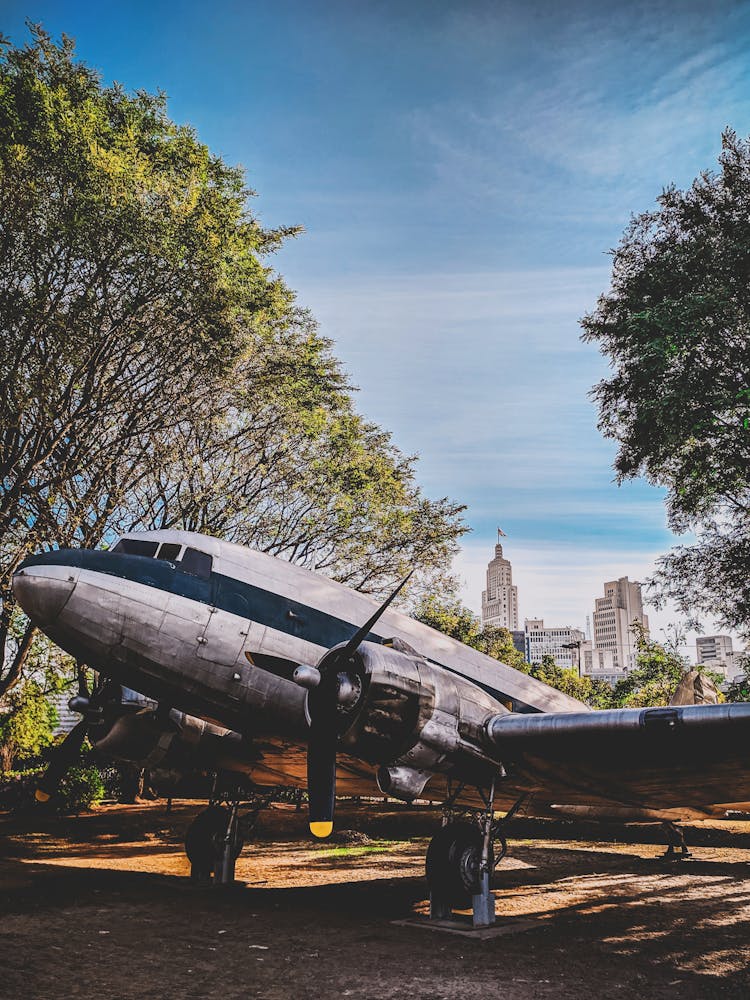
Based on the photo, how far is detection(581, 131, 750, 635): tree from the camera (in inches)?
852

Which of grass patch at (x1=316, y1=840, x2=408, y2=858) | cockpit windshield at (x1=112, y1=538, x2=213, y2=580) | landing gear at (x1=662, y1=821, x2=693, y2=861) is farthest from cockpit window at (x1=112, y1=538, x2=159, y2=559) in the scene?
landing gear at (x1=662, y1=821, x2=693, y2=861)

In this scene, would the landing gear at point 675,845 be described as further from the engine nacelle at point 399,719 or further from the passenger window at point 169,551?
the passenger window at point 169,551

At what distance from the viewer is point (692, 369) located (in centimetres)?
2259

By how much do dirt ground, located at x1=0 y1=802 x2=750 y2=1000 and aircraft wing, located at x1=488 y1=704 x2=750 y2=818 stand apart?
2103 millimetres

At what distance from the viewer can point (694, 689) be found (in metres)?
18.3

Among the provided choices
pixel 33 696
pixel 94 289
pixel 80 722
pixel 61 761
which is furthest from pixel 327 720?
pixel 33 696

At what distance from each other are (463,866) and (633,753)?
3323 millimetres

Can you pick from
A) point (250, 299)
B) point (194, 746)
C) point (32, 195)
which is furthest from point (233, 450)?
point (194, 746)

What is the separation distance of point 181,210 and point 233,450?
834 centimetres

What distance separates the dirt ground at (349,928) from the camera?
26.9 feet

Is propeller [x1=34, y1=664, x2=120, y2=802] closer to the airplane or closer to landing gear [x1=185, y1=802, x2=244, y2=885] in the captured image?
the airplane

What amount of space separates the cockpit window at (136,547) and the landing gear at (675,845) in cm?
1695

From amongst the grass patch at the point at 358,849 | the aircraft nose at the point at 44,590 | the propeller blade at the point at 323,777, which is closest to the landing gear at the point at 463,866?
the propeller blade at the point at 323,777

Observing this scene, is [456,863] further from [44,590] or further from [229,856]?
[44,590]
